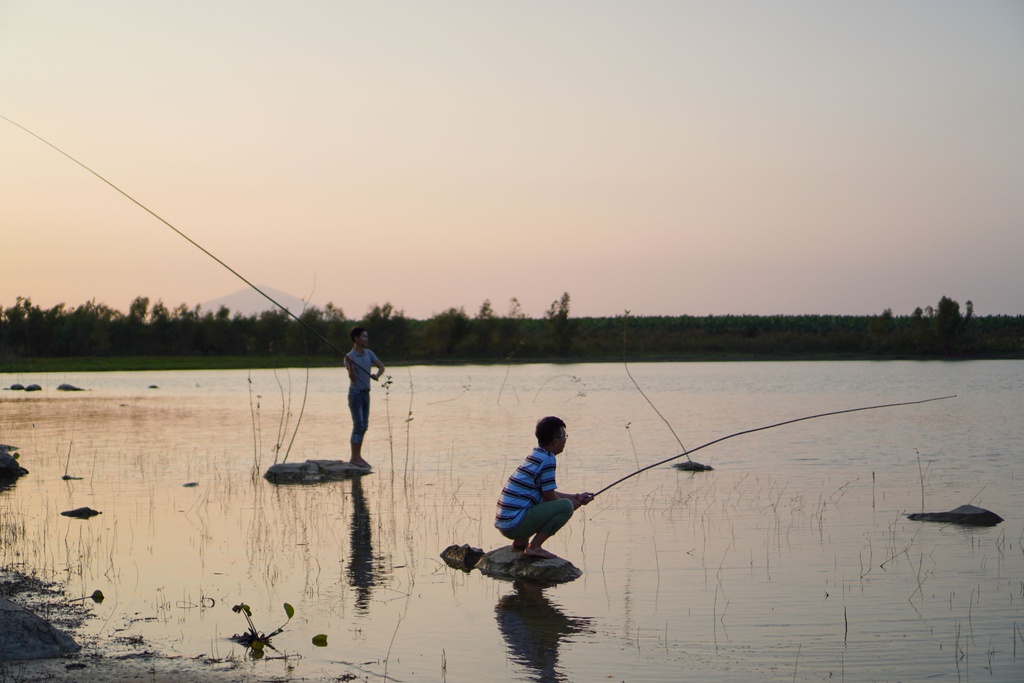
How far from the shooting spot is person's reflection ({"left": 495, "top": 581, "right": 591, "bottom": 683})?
6070 millimetres

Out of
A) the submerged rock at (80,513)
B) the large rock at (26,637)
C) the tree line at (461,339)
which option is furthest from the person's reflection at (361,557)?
the tree line at (461,339)

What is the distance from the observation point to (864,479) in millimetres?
13555

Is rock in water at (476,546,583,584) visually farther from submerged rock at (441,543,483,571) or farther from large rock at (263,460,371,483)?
large rock at (263,460,371,483)

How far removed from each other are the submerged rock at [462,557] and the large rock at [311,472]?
16.4 ft

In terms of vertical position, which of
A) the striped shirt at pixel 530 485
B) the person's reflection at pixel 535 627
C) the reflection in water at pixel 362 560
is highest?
the striped shirt at pixel 530 485

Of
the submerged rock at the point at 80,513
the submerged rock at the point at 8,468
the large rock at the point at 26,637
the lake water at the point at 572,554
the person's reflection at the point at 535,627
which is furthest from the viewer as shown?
the submerged rock at the point at 8,468

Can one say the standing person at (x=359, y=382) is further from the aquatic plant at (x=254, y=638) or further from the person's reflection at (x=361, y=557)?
the aquatic plant at (x=254, y=638)

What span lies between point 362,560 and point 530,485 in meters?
1.78

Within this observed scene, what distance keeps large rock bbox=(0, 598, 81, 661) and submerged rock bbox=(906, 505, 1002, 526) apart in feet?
26.8

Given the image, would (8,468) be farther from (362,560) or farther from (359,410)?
(362,560)

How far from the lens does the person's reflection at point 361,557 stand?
771cm

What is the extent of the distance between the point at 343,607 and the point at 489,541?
262 centimetres

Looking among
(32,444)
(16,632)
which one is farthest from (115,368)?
(16,632)

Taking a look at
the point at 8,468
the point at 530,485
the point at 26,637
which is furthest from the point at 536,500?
the point at 8,468
